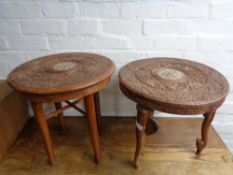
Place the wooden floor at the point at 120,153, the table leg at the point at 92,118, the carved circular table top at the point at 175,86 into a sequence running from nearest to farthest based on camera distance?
the carved circular table top at the point at 175,86 < the table leg at the point at 92,118 < the wooden floor at the point at 120,153

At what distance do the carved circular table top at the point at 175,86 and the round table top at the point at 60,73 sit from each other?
0.12m

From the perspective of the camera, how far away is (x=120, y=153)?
3.31 ft

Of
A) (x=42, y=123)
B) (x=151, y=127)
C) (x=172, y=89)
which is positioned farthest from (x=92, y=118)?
(x=151, y=127)

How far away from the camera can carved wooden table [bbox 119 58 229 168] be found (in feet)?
2.23

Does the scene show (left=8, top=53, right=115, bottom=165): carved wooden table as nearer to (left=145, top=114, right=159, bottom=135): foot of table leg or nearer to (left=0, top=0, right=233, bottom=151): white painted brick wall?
(left=0, top=0, right=233, bottom=151): white painted brick wall

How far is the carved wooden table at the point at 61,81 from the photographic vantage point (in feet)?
2.29

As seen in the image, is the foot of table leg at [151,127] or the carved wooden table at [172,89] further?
the foot of table leg at [151,127]

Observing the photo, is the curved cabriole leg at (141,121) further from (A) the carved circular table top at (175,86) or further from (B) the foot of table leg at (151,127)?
(B) the foot of table leg at (151,127)

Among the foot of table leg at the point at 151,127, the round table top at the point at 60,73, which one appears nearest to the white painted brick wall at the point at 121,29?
the round table top at the point at 60,73

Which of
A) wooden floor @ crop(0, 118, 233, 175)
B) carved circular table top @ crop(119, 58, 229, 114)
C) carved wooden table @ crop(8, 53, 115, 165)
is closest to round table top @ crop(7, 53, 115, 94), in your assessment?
carved wooden table @ crop(8, 53, 115, 165)

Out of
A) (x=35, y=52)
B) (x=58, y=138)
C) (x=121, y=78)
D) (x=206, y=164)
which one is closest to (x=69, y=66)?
(x=121, y=78)

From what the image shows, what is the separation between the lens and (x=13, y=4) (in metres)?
1.00

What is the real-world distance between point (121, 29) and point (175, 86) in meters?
0.48

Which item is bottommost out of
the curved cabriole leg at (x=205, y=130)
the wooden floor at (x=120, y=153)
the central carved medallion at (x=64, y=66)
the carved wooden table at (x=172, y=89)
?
the wooden floor at (x=120, y=153)
